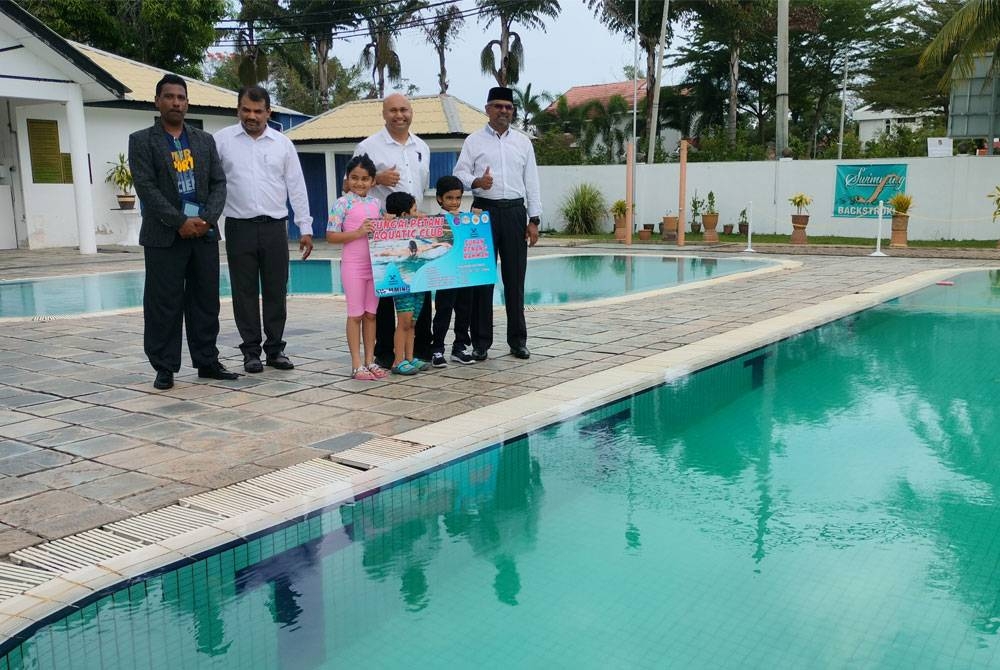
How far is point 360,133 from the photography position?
73.3 ft

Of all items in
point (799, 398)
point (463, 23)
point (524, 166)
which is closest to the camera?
point (799, 398)

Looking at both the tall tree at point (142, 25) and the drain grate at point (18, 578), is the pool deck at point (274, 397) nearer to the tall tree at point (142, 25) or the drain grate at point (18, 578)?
the drain grate at point (18, 578)

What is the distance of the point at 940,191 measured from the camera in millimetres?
20125

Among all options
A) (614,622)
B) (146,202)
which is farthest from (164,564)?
(146,202)

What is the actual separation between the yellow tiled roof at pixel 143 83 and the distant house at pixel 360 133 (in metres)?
1.95

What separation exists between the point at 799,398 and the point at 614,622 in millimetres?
3467

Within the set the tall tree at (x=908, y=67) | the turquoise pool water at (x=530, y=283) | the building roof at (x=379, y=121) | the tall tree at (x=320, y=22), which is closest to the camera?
the turquoise pool water at (x=530, y=283)

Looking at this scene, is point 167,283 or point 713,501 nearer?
point 713,501

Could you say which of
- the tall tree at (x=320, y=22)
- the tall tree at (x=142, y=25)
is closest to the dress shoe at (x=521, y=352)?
the tall tree at (x=142, y=25)

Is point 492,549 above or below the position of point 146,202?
below

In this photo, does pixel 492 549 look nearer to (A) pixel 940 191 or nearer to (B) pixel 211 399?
(B) pixel 211 399

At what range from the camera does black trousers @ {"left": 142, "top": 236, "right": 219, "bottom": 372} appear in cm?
557

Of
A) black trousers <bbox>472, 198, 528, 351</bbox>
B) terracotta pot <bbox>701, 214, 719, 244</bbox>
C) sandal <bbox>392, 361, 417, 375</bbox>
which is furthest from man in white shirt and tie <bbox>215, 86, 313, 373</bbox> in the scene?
terracotta pot <bbox>701, 214, 719, 244</bbox>

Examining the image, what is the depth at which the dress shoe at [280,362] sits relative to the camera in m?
6.18
